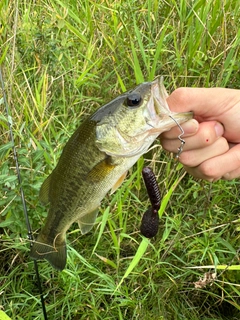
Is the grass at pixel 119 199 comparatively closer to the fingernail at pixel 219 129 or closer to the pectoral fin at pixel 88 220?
the pectoral fin at pixel 88 220

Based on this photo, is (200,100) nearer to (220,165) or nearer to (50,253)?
(220,165)

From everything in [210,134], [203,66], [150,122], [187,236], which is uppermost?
[150,122]

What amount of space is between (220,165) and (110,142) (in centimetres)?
48

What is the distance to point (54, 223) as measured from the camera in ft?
5.74

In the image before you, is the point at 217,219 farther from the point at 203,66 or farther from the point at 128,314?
the point at 203,66

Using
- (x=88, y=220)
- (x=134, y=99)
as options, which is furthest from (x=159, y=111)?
(x=88, y=220)

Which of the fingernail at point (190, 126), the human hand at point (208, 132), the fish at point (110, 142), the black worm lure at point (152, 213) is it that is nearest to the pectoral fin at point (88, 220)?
the fish at point (110, 142)

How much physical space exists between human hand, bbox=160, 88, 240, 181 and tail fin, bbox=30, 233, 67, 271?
0.62 m

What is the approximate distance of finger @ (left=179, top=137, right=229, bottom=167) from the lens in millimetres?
1669

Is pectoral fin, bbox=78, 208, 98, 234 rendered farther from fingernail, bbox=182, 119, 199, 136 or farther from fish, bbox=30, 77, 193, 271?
fingernail, bbox=182, 119, 199, 136

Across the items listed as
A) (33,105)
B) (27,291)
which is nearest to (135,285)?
(27,291)

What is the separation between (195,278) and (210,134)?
97cm

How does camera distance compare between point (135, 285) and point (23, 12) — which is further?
point (23, 12)

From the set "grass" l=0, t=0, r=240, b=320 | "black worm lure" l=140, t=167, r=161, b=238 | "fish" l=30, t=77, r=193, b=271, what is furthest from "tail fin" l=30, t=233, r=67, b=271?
"black worm lure" l=140, t=167, r=161, b=238
